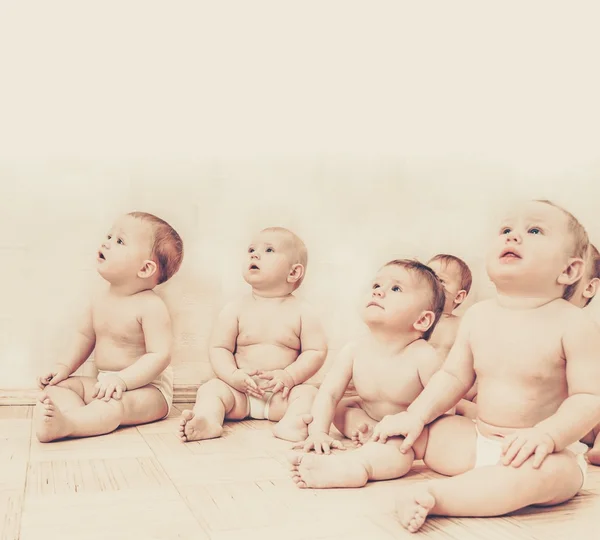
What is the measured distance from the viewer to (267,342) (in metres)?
1.83

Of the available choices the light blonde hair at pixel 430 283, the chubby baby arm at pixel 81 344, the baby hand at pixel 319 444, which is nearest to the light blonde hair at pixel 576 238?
the light blonde hair at pixel 430 283

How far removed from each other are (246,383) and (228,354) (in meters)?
0.14

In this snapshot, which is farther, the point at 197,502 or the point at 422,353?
the point at 422,353

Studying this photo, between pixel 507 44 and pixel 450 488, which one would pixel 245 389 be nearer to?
Answer: pixel 450 488

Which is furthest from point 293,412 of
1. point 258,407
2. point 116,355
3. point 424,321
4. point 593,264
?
point 593,264

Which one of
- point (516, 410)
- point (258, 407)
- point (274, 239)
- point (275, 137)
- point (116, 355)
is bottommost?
point (258, 407)

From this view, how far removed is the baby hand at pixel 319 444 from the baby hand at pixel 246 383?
323 millimetres

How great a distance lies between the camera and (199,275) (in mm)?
2041

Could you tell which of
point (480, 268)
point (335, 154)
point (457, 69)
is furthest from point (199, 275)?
point (457, 69)

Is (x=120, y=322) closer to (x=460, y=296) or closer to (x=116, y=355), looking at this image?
(x=116, y=355)

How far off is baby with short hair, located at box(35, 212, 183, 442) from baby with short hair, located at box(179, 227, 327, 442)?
0.45 ft

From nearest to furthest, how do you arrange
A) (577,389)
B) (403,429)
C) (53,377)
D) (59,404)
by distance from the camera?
1. (577,389)
2. (403,429)
3. (59,404)
4. (53,377)

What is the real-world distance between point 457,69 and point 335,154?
20.3 inches

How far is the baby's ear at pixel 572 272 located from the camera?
118 centimetres
